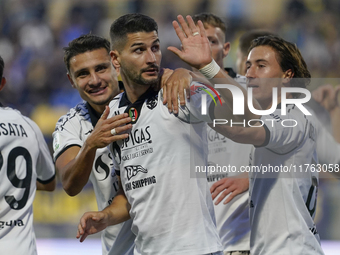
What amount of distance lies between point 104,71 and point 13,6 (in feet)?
28.4

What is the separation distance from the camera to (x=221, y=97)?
2.81 meters

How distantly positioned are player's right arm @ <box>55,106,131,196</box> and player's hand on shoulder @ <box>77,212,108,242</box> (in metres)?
0.28

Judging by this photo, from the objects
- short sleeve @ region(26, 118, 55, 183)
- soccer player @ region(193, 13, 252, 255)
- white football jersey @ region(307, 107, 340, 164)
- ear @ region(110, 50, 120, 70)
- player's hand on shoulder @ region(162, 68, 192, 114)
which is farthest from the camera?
soccer player @ region(193, 13, 252, 255)

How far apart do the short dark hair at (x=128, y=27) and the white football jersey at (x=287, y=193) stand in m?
0.94

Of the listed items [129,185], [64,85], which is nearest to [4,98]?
[64,85]

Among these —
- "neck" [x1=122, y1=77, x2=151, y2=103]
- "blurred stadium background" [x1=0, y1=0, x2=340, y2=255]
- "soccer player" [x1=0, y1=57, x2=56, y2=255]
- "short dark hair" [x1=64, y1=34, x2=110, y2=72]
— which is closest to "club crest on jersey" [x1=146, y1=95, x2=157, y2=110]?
"neck" [x1=122, y1=77, x2=151, y2=103]

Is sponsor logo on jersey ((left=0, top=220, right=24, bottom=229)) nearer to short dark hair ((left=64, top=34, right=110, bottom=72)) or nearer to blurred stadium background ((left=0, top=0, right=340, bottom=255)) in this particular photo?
short dark hair ((left=64, top=34, right=110, bottom=72))

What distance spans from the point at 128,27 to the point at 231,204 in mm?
1888

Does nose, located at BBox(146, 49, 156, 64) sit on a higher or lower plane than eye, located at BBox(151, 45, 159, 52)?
lower

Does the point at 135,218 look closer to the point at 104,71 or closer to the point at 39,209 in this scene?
the point at 104,71

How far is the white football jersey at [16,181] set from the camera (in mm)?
3576

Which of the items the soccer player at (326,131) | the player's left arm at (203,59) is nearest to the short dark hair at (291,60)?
the soccer player at (326,131)

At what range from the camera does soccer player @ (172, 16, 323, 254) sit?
289 centimetres

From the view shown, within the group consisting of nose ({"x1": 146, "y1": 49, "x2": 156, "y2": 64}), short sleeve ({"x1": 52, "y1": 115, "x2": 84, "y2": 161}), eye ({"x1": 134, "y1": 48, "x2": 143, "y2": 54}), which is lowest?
short sleeve ({"x1": 52, "y1": 115, "x2": 84, "y2": 161})
